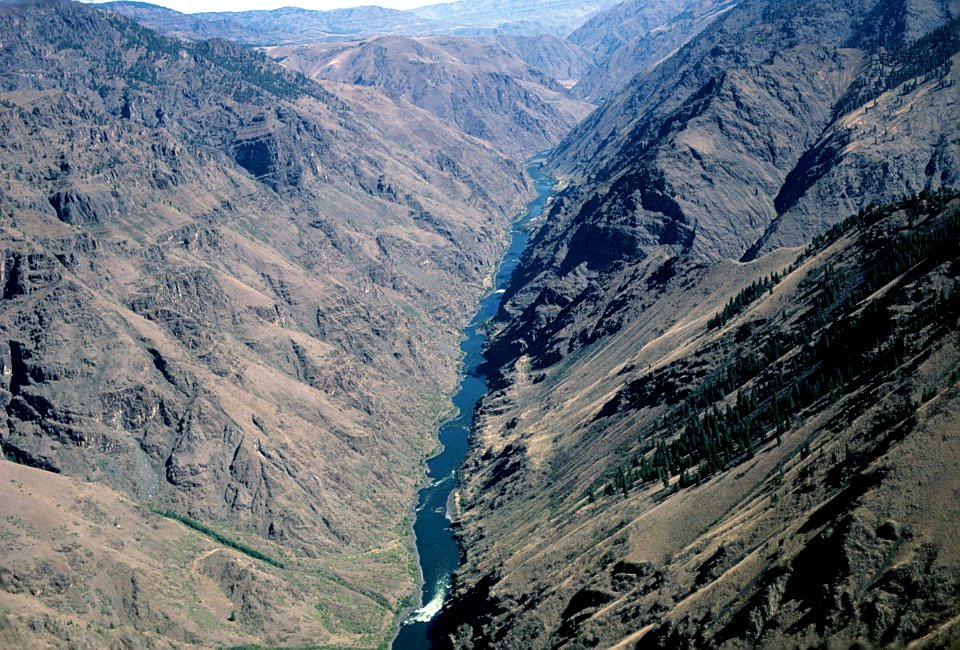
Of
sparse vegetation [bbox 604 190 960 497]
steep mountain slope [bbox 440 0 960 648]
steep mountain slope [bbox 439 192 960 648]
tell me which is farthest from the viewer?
sparse vegetation [bbox 604 190 960 497]

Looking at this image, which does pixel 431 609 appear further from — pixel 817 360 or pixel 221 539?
pixel 817 360

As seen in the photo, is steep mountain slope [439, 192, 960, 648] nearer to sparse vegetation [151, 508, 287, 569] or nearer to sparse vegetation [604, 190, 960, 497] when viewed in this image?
sparse vegetation [604, 190, 960, 497]

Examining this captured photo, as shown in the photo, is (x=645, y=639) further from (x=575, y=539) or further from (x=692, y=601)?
(x=575, y=539)

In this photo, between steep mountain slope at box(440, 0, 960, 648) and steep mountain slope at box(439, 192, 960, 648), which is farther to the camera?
steep mountain slope at box(440, 0, 960, 648)

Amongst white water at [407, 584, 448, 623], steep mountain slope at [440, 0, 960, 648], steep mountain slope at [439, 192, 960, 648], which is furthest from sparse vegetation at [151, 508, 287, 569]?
steep mountain slope at [439, 192, 960, 648]

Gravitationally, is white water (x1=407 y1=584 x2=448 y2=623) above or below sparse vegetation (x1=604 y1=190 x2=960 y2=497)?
below

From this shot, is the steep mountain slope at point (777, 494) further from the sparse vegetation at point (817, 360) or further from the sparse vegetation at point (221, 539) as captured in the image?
the sparse vegetation at point (221, 539)

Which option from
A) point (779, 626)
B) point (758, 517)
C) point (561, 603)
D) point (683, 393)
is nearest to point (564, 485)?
point (683, 393)

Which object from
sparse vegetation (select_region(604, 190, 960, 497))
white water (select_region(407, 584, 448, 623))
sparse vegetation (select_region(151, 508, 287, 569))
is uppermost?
sparse vegetation (select_region(151, 508, 287, 569))

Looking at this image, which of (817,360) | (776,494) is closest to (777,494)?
(776,494)

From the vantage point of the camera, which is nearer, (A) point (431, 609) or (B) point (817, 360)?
(B) point (817, 360)
